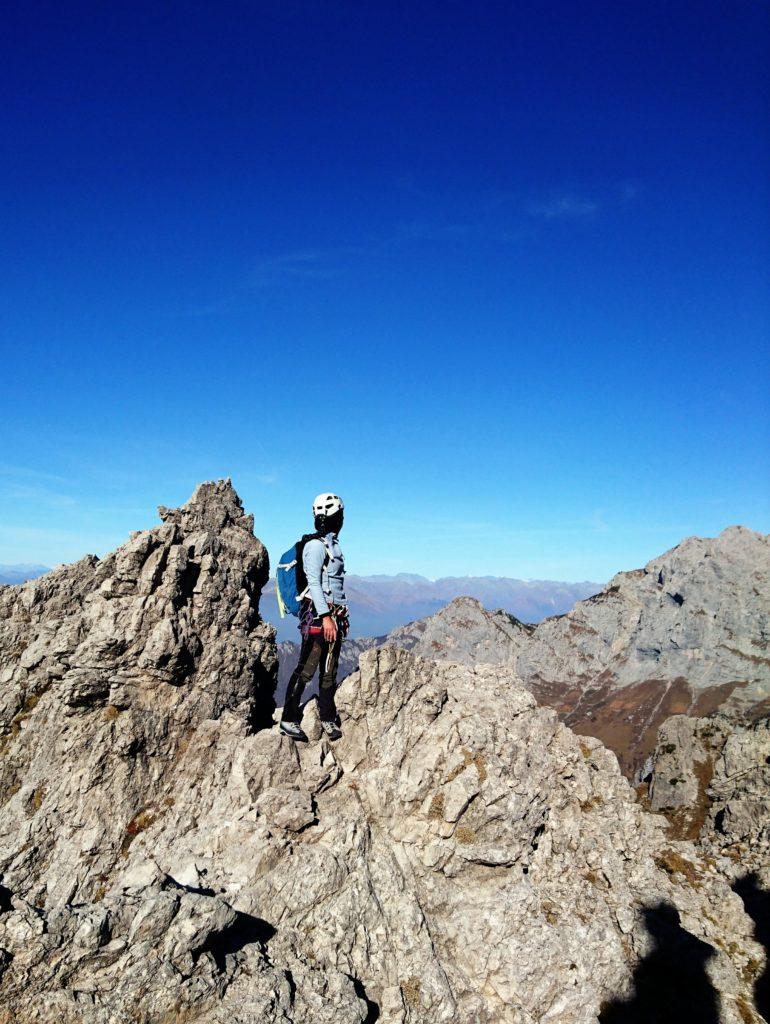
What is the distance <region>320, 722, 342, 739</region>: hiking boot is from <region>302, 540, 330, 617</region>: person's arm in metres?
5.46

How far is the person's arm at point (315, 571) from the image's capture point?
58.7 feet

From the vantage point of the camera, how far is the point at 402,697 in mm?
23031

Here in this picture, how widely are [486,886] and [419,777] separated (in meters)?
4.10

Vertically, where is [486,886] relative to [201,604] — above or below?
below

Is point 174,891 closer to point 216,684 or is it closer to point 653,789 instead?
point 216,684

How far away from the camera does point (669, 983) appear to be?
21.6 m

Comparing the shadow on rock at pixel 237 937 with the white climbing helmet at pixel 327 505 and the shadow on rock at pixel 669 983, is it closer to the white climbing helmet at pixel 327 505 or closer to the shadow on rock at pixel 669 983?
the white climbing helmet at pixel 327 505

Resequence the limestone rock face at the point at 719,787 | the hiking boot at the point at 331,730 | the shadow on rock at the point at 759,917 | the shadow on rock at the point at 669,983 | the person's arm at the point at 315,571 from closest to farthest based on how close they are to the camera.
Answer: the person's arm at the point at 315,571 < the shadow on rock at the point at 669,983 < the hiking boot at the point at 331,730 < the shadow on rock at the point at 759,917 < the limestone rock face at the point at 719,787

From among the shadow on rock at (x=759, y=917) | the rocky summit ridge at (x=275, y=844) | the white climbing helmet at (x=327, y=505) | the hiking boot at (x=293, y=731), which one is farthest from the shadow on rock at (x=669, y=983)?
the white climbing helmet at (x=327, y=505)

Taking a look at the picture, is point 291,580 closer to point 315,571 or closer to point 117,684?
point 315,571

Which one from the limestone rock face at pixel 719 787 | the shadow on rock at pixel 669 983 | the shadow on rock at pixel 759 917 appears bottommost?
the limestone rock face at pixel 719 787

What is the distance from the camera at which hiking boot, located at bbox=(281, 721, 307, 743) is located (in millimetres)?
19844

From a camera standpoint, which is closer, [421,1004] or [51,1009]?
[51,1009]

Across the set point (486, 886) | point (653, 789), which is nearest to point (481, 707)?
point (486, 886)
